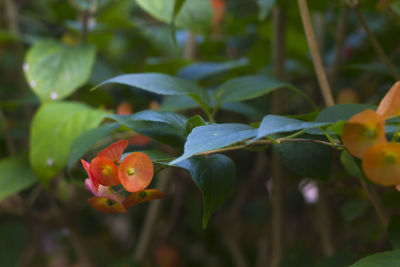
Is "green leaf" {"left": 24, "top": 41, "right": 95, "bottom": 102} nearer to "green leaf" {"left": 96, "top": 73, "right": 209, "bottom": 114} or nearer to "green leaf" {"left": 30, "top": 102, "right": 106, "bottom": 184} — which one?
"green leaf" {"left": 30, "top": 102, "right": 106, "bottom": 184}

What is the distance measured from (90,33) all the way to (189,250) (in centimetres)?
61

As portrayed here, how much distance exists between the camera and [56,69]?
562 millimetres

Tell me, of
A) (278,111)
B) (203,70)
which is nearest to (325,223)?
(278,111)

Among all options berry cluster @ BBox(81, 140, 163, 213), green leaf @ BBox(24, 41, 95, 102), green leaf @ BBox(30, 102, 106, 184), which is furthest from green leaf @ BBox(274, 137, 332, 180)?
green leaf @ BBox(24, 41, 95, 102)

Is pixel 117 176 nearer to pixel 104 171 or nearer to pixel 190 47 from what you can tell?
pixel 104 171

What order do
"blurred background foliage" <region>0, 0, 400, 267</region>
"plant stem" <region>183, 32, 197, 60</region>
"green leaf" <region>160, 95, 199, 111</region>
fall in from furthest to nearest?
"plant stem" <region>183, 32, 197, 60</region> < "blurred background foliage" <region>0, 0, 400, 267</region> < "green leaf" <region>160, 95, 199, 111</region>

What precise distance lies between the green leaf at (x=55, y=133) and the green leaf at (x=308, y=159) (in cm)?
22

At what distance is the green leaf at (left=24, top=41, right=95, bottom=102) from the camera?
53 centimetres

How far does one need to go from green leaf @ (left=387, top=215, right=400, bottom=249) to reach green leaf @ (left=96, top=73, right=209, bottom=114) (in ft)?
0.64

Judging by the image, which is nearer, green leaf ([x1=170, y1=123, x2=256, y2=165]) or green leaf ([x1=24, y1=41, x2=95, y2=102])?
green leaf ([x1=170, y1=123, x2=256, y2=165])

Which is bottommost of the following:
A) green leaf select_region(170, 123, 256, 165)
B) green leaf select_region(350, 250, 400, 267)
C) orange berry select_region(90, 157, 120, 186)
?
green leaf select_region(350, 250, 400, 267)

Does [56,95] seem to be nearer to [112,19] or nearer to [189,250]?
[112,19]

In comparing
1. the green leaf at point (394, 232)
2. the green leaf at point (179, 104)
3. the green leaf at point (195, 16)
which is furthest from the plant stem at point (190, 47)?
the green leaf at point (394, 232)

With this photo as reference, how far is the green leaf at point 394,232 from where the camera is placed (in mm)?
323
